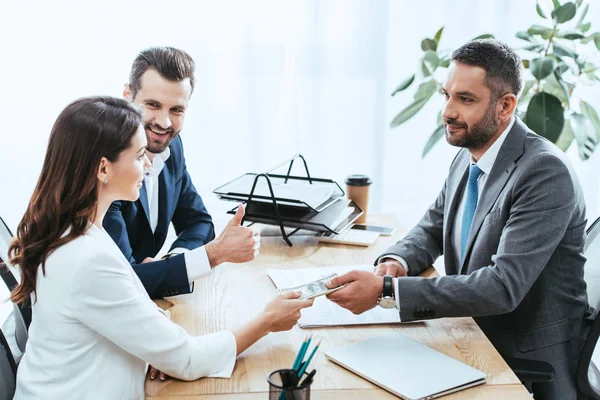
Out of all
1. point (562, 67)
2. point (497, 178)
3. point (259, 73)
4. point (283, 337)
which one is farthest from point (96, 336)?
point (562, 67)

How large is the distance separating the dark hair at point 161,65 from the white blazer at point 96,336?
0.76 metres

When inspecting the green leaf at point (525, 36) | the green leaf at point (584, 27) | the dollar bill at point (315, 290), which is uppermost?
the green leaf at point (584, 27)

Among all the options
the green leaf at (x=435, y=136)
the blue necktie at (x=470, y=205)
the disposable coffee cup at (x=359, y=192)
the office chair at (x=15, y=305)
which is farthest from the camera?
the green leaf at (x=435, y=136)

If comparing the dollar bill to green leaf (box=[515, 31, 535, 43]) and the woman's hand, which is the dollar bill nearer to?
the woman's hand

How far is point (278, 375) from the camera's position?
108 centimetres

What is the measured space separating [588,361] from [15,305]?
1.37 metres

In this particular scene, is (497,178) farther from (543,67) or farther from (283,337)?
(543,67)

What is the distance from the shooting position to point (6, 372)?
4.75ft

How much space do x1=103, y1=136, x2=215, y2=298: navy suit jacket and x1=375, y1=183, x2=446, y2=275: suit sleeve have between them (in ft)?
1.84

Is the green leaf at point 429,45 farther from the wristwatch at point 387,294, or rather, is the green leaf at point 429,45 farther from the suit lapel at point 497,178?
the wristwatch at point 387,294

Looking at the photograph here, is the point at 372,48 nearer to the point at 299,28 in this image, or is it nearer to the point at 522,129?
the point at 299,28

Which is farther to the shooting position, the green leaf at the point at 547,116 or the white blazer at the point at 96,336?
the green leaf at the point at 547,116

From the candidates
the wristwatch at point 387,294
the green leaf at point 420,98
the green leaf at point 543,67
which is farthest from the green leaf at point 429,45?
the wristwatch at point 387,294

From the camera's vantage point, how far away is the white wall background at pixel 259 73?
3076 mm
